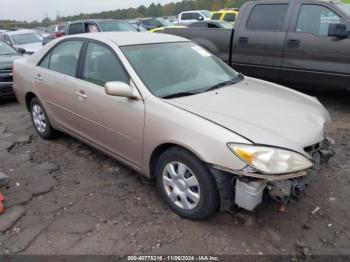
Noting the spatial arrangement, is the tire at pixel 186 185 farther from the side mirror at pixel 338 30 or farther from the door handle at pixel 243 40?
the door handle at pixel 243 40

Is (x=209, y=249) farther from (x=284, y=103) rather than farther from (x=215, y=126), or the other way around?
(x=284, y=103)

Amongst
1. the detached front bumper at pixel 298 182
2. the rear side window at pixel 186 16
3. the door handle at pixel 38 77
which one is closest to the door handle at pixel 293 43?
the detached front bumper at pixel 298 182

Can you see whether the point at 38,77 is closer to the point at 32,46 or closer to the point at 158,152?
the point at 158,152

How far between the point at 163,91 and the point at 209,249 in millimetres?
1439

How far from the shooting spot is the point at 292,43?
19.2 feet

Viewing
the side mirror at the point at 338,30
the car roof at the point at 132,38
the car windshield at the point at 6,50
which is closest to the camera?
the car roof at the point at 132,38

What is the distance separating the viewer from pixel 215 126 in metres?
2.74

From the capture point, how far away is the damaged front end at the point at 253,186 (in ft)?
8.48

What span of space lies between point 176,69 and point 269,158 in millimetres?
1489

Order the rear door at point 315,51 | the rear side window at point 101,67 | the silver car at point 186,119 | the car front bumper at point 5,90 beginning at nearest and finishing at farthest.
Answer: the silver car at point 186,119 < the rear side window at point 101,67 < the rear door at point 315,51 < the car front bumper at point 5,90

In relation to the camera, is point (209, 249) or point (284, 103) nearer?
point (209, 249)

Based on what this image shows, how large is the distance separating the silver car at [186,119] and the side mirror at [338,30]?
2.15 meters

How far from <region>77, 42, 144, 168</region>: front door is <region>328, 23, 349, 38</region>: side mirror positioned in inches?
140

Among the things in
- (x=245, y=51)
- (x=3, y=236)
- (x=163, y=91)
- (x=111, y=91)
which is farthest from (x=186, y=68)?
(x=245, y=51)
